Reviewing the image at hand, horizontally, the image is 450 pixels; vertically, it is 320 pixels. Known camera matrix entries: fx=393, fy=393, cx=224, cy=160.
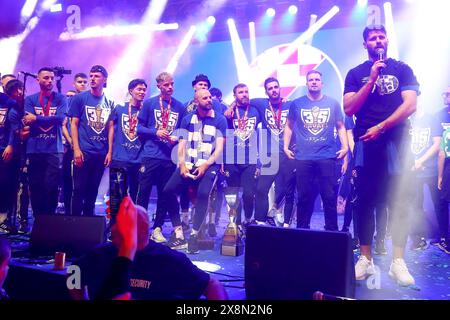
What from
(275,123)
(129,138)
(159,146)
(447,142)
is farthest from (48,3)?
(447,142)

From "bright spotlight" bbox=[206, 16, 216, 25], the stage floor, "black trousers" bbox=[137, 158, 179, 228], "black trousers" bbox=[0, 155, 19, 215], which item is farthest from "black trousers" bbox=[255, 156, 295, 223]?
"bright spotlight" bbox=[206, 16, 216, 25]

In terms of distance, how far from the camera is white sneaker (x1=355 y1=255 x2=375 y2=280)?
3.13 m

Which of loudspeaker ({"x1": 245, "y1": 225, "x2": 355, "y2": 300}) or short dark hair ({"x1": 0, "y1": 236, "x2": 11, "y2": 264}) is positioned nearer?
short dark hair ({"x1": 0, "y1": 236, "x2": 11, "y2": 264})

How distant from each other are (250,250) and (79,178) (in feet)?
10.0

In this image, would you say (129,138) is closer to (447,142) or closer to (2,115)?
(2,115)

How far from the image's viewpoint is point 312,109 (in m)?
4.70

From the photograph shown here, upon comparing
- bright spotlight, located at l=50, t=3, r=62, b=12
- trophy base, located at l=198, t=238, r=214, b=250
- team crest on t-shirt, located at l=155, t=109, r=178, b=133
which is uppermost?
bright spotlight, located at l=50, t=3, r=62, b=12

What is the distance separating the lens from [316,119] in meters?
4.67

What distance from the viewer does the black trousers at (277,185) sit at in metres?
5.07

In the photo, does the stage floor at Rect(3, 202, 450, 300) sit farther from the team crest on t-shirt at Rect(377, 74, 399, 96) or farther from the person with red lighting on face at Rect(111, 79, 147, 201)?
the team crest on t-shirt at Rect(377, 74, 399, 96)

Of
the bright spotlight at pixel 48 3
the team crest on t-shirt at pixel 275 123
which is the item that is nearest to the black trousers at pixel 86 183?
the team crest on t-shirt at pixel 275 123

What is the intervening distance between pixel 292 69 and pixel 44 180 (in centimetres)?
573

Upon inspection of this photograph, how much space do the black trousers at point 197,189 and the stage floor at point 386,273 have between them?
42 centimetres

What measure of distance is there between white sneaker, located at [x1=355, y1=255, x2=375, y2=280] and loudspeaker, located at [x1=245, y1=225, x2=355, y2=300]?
926 millimetres
